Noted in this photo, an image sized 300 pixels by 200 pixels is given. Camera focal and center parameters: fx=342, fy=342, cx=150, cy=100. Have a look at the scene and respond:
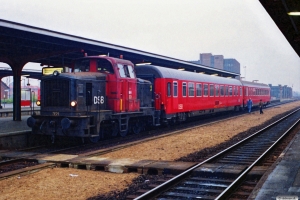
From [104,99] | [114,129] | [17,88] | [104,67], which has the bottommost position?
[114,129]

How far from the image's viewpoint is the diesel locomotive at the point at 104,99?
12.7 metres

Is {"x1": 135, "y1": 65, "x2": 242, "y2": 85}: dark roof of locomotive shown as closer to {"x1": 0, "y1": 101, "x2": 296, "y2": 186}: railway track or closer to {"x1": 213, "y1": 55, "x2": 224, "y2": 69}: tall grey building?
{"x1": 0, "y1": 101, "x2": 296, "y2": 186}: railway track

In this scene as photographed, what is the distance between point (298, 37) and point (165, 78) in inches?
333

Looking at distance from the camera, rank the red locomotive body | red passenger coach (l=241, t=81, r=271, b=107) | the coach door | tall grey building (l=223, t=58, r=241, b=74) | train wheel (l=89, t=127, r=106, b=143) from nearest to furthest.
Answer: train wheel (l=89, t=127, r=106, b=143)
the red locomotive body
the coach door
red passenger coach (l=241, t=81, r=271, b=107)
tall grey building (l=223, t=58, r=241, b=74)

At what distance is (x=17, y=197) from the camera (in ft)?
22.5

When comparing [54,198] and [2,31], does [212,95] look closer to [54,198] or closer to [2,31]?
[2,31]

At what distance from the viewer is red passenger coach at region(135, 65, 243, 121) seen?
1858cm

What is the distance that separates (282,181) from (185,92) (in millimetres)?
14475

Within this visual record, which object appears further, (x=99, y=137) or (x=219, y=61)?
(x=219, y=61)

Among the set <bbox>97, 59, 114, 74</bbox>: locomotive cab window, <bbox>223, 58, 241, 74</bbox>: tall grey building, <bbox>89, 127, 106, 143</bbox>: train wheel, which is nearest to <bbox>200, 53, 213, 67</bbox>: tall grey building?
<bbox>223, 58, 241, 74</bbox>: tall grey building

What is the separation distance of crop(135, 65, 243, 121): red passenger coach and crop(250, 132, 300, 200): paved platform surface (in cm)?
935

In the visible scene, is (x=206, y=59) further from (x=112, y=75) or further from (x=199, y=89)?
(x=112, y=75)

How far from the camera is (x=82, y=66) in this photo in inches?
564

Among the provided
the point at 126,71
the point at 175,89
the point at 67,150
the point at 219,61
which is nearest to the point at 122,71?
the point at 126,71
